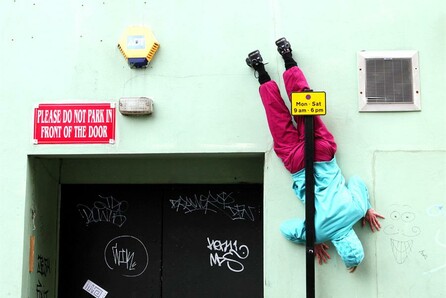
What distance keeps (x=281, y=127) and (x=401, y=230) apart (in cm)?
132

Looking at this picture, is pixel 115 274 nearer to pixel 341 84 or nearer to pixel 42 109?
pixel 42 109

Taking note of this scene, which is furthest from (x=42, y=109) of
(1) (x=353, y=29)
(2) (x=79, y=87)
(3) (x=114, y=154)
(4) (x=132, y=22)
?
(1) (x=353, y=29)

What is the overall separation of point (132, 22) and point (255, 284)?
108 inches

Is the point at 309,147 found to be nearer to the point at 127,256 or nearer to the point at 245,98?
the point at 245,98

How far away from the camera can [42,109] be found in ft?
16.5

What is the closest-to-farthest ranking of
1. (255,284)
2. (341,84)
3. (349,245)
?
1. (349,245)
2. (341,84)
3. (255,284)

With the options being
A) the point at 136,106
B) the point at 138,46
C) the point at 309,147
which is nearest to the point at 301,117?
the point at 309,147

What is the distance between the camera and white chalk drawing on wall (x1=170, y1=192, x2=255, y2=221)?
5594mm

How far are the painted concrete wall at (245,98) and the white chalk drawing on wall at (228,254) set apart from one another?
0.79m

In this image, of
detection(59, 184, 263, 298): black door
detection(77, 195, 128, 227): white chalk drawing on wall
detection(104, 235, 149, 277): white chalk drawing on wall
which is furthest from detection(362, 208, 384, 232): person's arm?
detection(77, 195, 128, 227): white chalk drawing on wall

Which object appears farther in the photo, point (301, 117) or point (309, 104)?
point (301, 117)

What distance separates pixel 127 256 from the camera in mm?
5668

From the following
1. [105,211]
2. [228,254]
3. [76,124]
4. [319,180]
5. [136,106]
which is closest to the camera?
[319,180]

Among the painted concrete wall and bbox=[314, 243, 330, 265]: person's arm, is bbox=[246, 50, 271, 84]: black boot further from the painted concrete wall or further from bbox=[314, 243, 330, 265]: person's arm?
bbox=[314, 243, 330, 265]: person's arm
